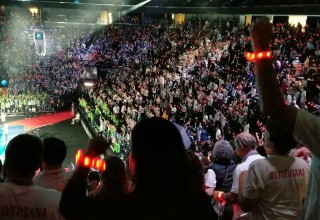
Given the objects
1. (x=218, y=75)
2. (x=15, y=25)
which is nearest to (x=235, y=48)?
(x=218, y=75)

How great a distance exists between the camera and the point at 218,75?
16.2m

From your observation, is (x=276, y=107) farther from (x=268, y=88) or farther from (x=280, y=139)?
(x=280, y=139)

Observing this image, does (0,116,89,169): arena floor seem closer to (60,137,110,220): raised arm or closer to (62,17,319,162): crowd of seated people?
(62,17,319,162): crowd of seated people

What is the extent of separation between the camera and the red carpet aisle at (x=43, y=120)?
69.1 ft

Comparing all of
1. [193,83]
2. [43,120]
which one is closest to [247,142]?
[193,83]

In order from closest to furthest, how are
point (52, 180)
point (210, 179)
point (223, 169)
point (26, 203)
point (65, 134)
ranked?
point (26, 203)
point (52, 180)
point (210, 179)
point (223, 169)
point (65, 134)

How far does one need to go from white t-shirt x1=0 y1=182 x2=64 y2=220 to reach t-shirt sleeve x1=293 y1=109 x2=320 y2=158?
4.29 feet

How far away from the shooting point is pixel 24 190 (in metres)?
2.16

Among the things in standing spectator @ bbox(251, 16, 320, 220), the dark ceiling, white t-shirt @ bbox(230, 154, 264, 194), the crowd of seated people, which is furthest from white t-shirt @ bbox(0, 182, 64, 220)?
the dark ceiling

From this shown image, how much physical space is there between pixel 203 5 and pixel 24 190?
84.0ft

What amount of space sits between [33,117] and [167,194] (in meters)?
22.5

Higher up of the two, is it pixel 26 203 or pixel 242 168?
pixel 26 203

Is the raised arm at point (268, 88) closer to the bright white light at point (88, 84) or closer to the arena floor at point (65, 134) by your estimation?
the arena floor at point (65, 134)

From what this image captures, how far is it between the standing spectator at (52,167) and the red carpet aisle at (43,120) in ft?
57.9
